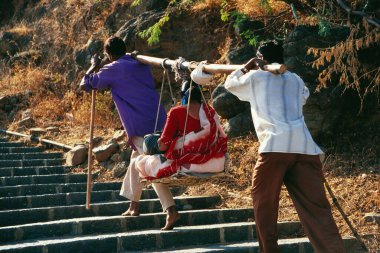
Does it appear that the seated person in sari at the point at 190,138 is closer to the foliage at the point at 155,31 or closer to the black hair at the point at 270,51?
the black hair at the point at 270,51

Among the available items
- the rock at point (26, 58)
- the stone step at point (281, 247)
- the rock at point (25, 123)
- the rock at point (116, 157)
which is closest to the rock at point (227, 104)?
the rock at point (116, 157)

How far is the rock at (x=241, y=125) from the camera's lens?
10195 mm

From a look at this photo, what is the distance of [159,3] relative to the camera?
1464 centimetres

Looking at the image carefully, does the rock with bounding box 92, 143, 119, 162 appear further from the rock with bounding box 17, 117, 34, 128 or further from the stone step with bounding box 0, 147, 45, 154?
the rock with bounding box 17, 117, 34, 128

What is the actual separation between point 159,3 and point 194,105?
831cm

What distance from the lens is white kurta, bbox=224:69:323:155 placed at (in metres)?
5.57

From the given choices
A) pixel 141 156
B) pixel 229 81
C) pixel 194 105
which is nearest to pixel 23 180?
pixel 141 156

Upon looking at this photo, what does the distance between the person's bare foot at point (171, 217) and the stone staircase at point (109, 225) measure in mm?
105

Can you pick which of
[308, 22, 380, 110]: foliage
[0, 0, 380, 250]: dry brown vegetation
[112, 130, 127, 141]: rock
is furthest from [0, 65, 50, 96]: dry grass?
[308, 22, 380, 110]: foliage

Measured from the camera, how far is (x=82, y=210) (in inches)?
335

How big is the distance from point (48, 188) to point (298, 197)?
16.3 ft

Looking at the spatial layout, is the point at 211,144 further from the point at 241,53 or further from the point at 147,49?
the point at 147,49

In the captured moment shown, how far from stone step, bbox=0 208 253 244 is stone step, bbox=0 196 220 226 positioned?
1.69 ft

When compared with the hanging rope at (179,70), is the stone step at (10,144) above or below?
below
